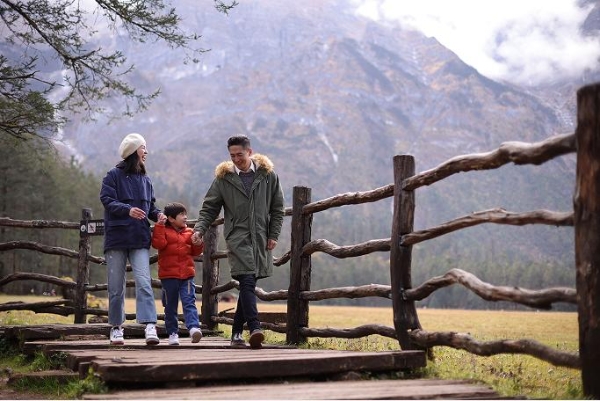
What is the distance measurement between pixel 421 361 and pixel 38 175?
45568mm

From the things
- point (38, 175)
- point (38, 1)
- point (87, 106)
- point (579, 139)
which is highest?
point (38, 175)

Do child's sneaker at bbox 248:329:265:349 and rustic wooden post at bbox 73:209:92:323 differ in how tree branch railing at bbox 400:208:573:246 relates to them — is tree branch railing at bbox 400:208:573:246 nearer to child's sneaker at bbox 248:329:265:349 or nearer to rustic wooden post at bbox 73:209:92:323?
child's sneaker at bbox 248:329:265:349

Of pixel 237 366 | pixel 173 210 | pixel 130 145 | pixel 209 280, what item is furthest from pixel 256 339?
pixel 209 280

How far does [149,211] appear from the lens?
6895mm

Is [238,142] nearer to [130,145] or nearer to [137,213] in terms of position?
[130,145]

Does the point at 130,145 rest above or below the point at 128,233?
above

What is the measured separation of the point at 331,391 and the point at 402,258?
6.60ft

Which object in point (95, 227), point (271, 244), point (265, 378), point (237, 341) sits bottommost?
point (265, 378)

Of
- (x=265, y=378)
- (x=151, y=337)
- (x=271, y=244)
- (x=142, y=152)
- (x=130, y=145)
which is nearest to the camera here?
(x=265, y=378)

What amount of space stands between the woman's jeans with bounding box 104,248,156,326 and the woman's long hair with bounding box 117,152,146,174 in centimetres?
71

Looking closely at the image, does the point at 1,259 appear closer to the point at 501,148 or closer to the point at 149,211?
the point at 149,211

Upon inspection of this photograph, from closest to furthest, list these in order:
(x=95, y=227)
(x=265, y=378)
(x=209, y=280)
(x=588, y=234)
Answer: (x=588, y=234), (x=265, y=378), (x=95, y=227), (x=209, y=280)

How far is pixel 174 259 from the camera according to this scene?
6992 mm

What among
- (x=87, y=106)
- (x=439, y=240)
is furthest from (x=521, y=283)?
(x=87, y=106)
